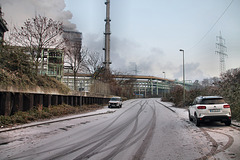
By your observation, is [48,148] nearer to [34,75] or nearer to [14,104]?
[14,104]

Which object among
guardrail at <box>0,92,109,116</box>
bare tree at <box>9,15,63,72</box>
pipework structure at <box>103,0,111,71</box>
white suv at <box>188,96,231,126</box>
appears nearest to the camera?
white suv at <box>188,96,231,126</box>

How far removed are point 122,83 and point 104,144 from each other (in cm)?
6733

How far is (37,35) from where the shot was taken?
21016 millimetres

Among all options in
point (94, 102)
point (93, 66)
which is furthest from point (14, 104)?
point (93, 66)

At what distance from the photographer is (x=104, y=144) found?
7.25 metres

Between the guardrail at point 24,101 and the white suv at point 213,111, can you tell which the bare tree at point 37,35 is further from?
the white suv at point 213,111

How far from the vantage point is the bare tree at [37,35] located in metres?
20.5

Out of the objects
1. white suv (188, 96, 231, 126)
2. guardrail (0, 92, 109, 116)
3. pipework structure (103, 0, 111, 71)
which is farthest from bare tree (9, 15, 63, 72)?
pipework structure (103, 0, 111, 71)

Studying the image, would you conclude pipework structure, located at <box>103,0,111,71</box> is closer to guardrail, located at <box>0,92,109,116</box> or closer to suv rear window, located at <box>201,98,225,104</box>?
guardrail, located at <box>0,92,109,116</box>

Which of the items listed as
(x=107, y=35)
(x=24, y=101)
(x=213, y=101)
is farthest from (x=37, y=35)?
(x=107, y=35)

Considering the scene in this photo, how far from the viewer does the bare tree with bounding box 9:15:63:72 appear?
20484mm

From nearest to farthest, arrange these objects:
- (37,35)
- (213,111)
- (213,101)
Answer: (213,111), (213,101), (37,35)

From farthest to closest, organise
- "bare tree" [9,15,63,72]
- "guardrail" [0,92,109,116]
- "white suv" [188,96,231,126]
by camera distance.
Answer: "bare tree" [9,15,63,72]
"guardrail" [0,92,109,116]
"white suv" [188,96,231,126]

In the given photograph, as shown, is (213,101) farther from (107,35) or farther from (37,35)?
(107,35)
